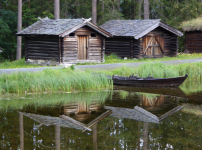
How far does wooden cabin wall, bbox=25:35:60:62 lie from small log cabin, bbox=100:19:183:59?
6.12m

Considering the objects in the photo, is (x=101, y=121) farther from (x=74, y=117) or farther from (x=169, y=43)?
(x=169, y=43)

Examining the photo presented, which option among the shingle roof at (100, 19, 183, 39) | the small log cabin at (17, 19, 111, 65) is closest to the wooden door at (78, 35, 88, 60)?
the small log cabin at (17, 19, 111, 65)

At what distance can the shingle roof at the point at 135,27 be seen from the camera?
2834cm

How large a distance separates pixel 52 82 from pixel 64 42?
10161mm

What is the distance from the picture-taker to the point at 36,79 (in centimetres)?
1529

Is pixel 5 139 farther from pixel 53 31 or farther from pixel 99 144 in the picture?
pixel 53 31

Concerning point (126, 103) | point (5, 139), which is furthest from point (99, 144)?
point (126, 103)

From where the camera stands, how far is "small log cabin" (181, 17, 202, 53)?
1323 inches

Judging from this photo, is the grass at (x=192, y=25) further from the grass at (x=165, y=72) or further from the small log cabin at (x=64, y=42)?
the grass at (x=165, y=72)

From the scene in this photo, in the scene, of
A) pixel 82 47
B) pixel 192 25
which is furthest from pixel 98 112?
pixel 192 25

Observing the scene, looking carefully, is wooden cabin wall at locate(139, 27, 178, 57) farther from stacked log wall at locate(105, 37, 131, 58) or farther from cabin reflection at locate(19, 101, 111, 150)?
cabin reflection at locate(19, 101, 111, 150)

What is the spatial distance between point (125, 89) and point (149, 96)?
227 centimetres

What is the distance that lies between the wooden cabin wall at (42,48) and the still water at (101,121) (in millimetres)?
10568

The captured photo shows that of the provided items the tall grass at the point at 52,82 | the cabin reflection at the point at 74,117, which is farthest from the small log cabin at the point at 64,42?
the cabin reflection at the point at 74,117
